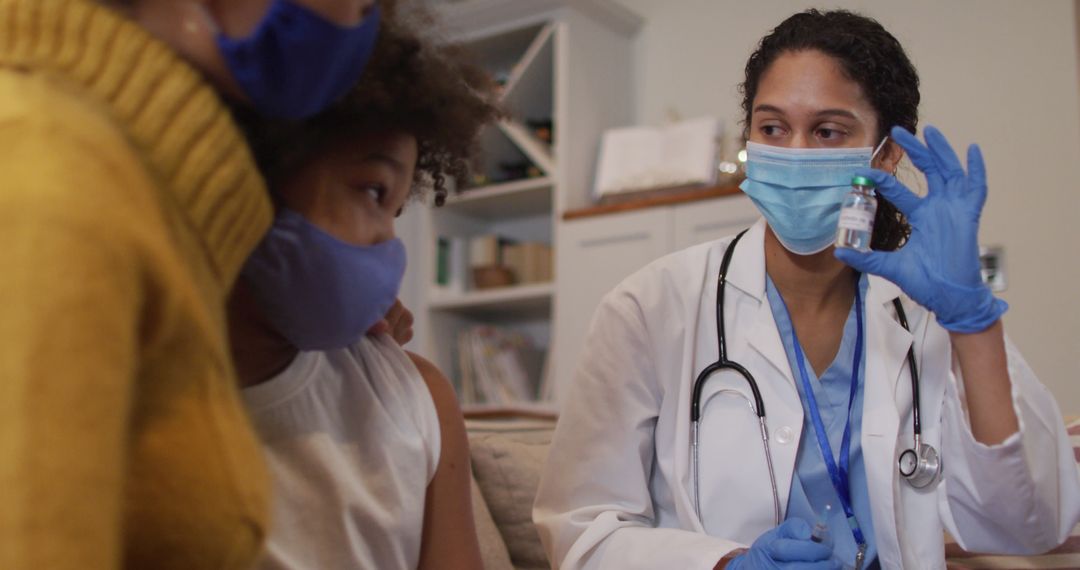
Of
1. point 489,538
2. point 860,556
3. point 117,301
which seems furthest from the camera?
point 489,538

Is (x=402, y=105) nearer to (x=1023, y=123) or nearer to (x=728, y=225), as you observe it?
(x=728, y=225)

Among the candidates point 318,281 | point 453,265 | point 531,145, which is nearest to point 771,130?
point 318,281

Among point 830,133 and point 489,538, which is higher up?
point 830,133

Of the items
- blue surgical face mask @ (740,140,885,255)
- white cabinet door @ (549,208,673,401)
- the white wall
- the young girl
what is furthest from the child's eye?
white cabinet door @ (549,208,673,401)

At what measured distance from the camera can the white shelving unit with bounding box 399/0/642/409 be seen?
3584 mm

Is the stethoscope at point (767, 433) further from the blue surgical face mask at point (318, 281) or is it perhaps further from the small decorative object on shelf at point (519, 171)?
the small decorative object on shelf at point (519, 171)

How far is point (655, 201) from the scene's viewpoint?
3.26m

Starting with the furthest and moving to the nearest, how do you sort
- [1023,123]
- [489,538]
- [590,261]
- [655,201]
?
[590,261] → [655,201] → [1023,123] → [489,538]

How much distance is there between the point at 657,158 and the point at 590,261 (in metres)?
0.41

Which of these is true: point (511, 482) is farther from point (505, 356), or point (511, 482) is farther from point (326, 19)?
point (505, 356)

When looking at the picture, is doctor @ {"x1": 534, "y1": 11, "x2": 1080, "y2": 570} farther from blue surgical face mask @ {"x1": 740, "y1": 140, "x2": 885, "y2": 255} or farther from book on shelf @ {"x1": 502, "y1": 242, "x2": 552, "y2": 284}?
book on shelf @ {"x1": 502, "y1": 242, "x2": 552, "y2": 284}

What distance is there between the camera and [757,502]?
142 centimetres

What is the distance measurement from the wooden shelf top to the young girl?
6.96 feet

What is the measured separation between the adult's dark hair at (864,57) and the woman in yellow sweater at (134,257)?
992 mm
